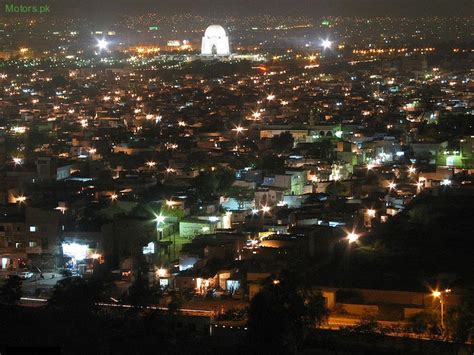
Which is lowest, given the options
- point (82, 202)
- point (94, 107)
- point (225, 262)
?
point (225, 262)

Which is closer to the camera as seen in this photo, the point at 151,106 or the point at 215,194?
the point at 215,194

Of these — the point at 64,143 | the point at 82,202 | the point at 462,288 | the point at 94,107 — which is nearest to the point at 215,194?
the point at 82,202

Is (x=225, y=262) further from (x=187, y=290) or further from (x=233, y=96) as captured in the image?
(x=233, y=96)

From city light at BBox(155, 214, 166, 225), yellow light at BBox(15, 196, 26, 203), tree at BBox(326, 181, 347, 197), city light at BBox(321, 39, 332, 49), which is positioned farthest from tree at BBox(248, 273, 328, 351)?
city light at BBox(321, 39, 332, 49)

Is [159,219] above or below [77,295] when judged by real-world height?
above

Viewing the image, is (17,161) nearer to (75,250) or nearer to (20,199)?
(20,199)

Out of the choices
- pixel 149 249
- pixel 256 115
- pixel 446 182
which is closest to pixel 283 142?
pixel 446 182
